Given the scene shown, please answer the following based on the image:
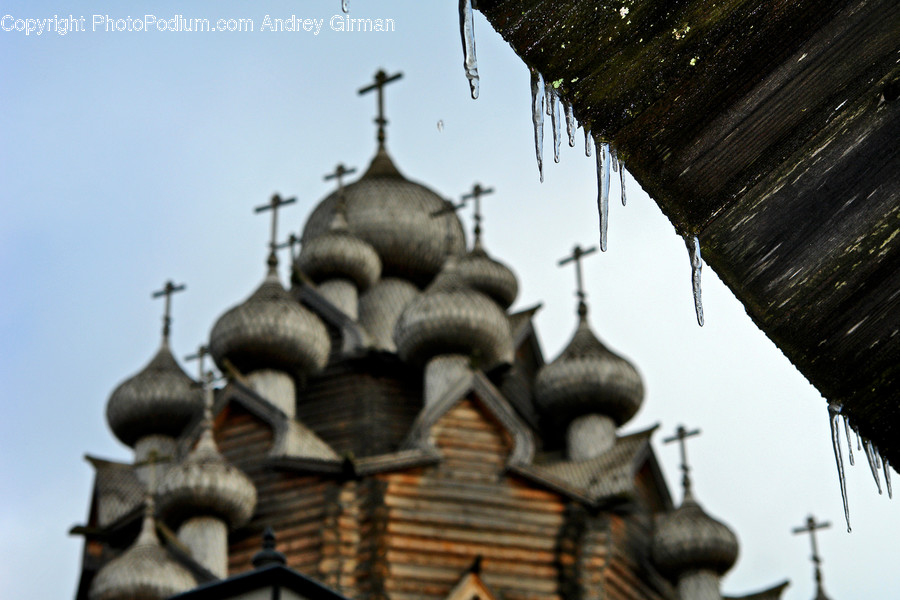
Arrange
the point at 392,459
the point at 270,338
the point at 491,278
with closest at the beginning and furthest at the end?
1. the point at 392,459
2. the point at 270,338
3. the point at 491,278

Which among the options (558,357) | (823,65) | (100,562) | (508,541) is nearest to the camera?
(823,65)

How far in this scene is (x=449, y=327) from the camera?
2612cm

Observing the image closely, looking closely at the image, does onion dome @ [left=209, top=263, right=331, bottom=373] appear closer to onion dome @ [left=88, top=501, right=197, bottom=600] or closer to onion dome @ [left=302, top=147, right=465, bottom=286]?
onion dome @ [left=302, top=147, right=465, bottom=286]

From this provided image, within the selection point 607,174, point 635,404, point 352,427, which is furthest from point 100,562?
point 607,174

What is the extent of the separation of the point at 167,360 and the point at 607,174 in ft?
90.6

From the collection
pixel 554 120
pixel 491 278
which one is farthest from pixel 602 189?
pixel 491 278

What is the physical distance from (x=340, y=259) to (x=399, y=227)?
2355 millimetres

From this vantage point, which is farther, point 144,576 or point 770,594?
point 770,594

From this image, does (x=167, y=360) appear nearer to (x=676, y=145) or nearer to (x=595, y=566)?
(x=595, y=566)

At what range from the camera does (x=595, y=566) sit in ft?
79.5

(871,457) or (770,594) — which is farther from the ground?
(770,594)

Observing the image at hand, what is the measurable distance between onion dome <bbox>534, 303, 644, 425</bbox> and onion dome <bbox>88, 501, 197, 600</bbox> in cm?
728

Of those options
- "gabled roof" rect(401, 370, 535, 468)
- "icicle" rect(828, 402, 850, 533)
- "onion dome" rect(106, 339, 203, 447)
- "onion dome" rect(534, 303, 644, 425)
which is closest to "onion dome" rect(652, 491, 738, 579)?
"onion dome" rect(534, 303, 644, 425)

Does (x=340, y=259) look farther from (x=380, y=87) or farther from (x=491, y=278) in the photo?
(x=380, y=87)
